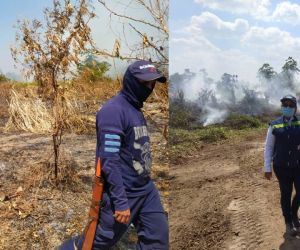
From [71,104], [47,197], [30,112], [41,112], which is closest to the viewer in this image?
[71,104]

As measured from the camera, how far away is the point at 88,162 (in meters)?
5.64

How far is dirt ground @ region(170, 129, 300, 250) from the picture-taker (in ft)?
7.79

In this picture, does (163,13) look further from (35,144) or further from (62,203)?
(35,144)

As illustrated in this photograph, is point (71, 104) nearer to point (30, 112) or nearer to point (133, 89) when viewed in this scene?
point (133, 89)

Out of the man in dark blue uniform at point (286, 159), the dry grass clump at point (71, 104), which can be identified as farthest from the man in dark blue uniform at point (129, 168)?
the dry grass clump at point (71, 104)

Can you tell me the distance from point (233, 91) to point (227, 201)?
60cm

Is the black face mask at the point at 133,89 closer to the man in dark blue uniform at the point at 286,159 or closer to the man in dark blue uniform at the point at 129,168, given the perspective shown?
the man in dark blue uniform at the point at 129,168

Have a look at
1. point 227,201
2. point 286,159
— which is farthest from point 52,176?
point 286,159

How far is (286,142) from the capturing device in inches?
91.1

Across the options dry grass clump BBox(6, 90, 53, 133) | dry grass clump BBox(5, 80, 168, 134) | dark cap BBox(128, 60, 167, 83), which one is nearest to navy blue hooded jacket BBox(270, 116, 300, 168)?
dark cap BBox(128, 60, 167, 83)

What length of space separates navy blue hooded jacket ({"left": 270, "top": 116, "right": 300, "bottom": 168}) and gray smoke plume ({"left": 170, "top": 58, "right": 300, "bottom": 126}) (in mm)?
94

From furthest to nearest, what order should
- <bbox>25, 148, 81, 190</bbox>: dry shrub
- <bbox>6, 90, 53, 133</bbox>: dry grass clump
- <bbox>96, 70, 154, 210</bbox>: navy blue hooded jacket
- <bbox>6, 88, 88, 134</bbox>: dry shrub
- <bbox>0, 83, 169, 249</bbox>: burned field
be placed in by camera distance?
<bbox>6, 90, 53, 133</bbox>: dry grass clump < <bbox>25, 148, 81, 190</bbox>: dry shrub < <bbox>6, 88, 88, 134</bbox>: dry shrub < <bbox>0, 83, 169, 249</bbox>: burned field < <bbox>96, 70, 154, 210</bbox>: navy blue hooded jacket

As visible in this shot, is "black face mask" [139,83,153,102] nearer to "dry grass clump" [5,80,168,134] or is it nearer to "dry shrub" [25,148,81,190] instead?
"dry grass clump" [5,80,168,134]

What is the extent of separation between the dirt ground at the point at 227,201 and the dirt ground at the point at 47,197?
0.77 metres
